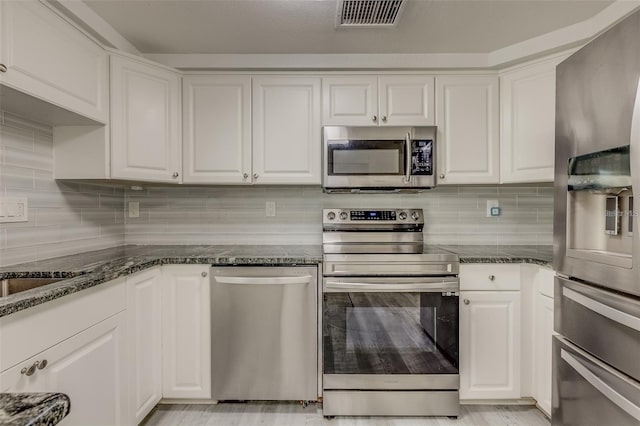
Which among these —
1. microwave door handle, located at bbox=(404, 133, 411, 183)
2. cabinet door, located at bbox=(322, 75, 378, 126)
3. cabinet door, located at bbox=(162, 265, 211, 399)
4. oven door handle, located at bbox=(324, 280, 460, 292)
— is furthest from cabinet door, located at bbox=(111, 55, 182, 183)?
microwave door handle, located at bbox=(404, 133, 411, 183)

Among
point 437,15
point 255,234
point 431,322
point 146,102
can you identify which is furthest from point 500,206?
point 146,102

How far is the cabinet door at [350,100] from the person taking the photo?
2.05m

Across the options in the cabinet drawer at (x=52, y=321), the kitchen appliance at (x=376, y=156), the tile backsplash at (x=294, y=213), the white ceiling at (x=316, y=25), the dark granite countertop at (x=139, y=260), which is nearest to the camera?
the cabinet drawer at (x=52, y=321)

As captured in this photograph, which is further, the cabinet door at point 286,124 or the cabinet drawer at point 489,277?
the cabinet door at point 286,124

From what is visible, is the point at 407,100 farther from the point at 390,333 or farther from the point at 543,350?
the point at 543,350

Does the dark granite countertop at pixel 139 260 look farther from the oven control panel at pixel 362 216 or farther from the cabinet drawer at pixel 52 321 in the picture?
the oven control panel at pixel 362 216

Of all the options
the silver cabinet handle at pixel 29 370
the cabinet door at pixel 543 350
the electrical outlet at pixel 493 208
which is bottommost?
the cabinet door at pixel 543 350

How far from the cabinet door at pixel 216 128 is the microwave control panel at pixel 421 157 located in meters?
1.08

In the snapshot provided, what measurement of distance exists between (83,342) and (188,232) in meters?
1.23

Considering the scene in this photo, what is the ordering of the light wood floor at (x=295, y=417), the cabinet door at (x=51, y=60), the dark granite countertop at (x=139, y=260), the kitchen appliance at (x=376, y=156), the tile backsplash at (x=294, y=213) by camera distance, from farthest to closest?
the tile backsplash at (x=294, y=213)
the kitchen appliance at (x=376, y=156)
the light wood floor at (x=295, y=417)
the cabinet door at (x=51, y=60)
the dark granite countertop at (x=139, y=260)

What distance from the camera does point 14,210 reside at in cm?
147

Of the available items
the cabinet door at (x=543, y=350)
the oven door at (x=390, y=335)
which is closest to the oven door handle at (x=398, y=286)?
the oven door at (x=390, y=335)

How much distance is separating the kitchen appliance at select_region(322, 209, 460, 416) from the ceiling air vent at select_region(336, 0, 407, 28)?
4.17 ft

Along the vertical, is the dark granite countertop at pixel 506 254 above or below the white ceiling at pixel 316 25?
below
